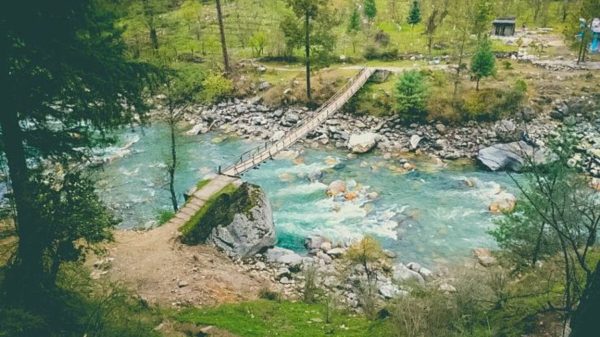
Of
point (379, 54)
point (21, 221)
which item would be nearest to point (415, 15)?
point (379, 54)

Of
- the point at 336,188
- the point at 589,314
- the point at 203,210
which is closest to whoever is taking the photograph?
the point at 589,314

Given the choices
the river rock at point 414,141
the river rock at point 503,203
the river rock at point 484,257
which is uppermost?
the river rock at point 414,141

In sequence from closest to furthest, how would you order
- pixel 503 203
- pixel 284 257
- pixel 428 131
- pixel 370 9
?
pixel 284 257 → pixel 503 203 → pixel 428 131 → pixel 370 9

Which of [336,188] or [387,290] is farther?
[336,188]

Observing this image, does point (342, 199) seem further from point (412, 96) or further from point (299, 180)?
point (412, 96)

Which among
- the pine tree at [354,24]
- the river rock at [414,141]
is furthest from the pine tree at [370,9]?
the river rock at [414,141]

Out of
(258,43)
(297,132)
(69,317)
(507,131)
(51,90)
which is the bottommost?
(507,131)

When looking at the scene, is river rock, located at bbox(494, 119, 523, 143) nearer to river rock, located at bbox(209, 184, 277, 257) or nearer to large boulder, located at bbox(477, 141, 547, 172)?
large boulder, located at bbox(477, 141, 547, 172)

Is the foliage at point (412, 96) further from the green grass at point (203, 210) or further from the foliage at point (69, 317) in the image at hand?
the foliage at point (69, 317)
